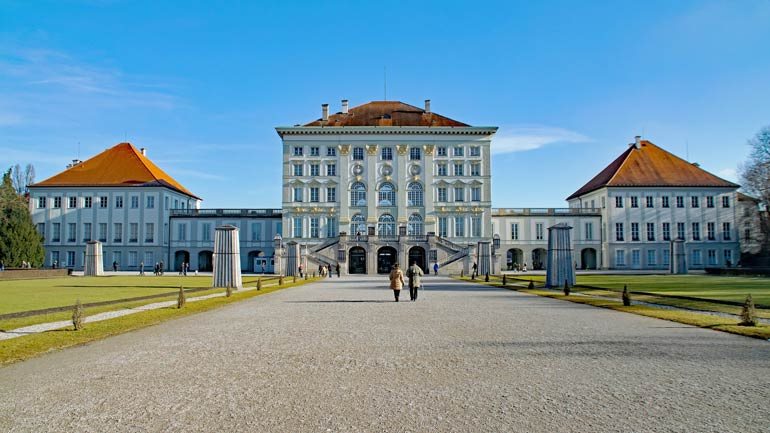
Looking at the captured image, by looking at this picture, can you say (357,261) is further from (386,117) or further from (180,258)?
(180,258)

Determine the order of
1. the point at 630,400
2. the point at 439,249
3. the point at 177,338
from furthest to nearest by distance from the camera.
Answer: the point at 439,249, the point at 177,338, the point at 630,400

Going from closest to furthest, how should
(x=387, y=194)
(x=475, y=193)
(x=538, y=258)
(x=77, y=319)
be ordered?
(x=77, y=319) → (x=475, y=193) → (x=387, y=194) → (x=538, y=258)

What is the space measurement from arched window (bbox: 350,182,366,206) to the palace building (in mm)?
106

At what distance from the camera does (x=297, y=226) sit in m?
66.8

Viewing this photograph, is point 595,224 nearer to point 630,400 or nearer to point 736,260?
point 736,260

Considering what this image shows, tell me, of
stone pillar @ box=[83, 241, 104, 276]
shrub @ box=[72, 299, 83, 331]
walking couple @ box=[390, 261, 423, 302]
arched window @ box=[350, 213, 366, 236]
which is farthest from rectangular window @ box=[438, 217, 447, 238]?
shrub @ box=[72, 299, 83, 331]

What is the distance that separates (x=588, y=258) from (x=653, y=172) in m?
11.7

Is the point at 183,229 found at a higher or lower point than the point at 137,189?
lower

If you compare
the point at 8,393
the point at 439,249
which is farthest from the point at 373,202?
the point at 8,393

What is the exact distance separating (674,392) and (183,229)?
66.6 metres

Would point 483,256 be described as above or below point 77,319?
above

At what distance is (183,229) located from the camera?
68875mm

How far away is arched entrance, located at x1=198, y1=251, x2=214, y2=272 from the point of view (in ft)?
229

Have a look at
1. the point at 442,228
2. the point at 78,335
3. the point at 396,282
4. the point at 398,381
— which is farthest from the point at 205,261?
the point at 398,381
